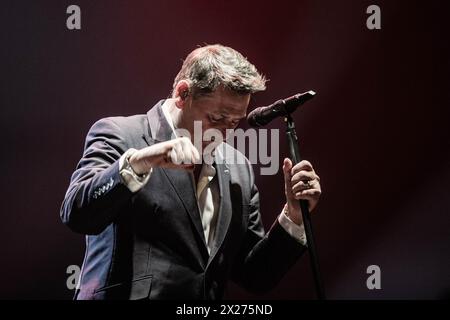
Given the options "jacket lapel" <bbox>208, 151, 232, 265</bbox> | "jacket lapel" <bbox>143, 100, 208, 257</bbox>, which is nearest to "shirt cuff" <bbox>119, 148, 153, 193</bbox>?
"jacket lapel" <bbox>143, 100, 208, 257</bbox>

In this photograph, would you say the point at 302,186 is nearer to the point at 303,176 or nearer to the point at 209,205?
the point at 303,176

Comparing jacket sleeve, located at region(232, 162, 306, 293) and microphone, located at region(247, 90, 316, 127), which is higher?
microphone, located at region(247, 90, 316, 127)

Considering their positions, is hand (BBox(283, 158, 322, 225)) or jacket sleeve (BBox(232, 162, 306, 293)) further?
jacket sleeve (BBox(232, 162, 306, 293))

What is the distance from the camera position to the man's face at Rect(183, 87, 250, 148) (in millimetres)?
1525

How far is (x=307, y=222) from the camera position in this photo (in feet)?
4.51

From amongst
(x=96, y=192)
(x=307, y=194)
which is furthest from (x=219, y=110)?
(x=96, y=192)

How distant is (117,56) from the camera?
2.03 metres

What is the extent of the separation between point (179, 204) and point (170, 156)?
29cm

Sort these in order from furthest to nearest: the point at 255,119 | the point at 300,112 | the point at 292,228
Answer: the point at 300,112 → the point at 292,228 → the point at 255,119

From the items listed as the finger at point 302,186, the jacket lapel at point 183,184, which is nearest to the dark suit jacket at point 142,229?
the jacket lapel at point 183,184

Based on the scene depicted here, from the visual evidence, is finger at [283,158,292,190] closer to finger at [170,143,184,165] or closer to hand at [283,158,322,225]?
hand at [283,158,322,225]

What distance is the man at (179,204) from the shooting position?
126 cm
